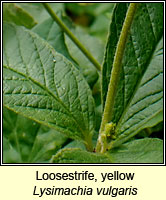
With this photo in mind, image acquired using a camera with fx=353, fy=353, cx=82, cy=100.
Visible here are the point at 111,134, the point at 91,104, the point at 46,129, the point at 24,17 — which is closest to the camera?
the point at 111,134

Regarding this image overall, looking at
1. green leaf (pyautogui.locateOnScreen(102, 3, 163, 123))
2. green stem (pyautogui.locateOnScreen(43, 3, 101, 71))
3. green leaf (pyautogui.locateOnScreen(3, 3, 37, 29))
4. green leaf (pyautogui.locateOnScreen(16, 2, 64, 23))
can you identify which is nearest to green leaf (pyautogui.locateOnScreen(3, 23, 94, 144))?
green leaf (pyautogui.locateOnScreen(102, 3, 163, 123))

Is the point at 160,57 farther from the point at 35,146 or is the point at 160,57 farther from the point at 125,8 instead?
the point at 35,146

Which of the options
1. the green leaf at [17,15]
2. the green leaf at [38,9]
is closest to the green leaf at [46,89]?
the green leaf at [17,15]

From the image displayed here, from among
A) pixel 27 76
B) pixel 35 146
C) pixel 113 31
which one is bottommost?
pixel 35 146

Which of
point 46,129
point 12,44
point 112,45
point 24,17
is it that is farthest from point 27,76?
point 24,17

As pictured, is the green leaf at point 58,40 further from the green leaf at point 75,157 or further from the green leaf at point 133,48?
the green leaf at point 75,157

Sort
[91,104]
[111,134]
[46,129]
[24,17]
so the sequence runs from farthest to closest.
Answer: [24,17], [46,129], [91,104], [111,134]
